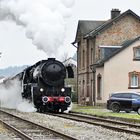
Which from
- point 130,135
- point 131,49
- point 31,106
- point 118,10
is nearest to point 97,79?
point 131,49

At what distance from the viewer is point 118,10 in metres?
56.3

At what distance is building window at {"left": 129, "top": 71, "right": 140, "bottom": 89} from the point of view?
157ft

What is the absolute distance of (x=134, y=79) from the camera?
48219 mm

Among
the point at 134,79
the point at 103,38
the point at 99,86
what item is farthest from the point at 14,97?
the point at 103,38

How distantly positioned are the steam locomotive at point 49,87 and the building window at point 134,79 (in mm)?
13898

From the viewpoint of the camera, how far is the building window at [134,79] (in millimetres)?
47806

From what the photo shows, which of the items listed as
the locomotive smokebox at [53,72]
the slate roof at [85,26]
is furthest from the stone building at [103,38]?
the locomotive smokebox at [53,72]

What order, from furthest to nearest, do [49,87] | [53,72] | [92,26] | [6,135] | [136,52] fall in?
[92,26], [136,52], [49,87], [53,72], [6,135]

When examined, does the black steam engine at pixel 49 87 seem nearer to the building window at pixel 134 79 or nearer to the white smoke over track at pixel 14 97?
the white smoke over track at pixel 14 97

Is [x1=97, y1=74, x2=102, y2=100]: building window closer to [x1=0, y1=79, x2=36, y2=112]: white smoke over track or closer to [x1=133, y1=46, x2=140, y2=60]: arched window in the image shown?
[x1=133, y1=46, x2=140, y2=60]: arched window

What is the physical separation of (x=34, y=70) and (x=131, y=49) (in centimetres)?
1503

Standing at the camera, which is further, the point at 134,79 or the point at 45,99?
the point at 134,79

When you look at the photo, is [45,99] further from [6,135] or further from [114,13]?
[114,13]

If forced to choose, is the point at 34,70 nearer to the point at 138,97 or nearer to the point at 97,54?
the point at 138,97
